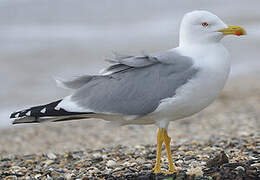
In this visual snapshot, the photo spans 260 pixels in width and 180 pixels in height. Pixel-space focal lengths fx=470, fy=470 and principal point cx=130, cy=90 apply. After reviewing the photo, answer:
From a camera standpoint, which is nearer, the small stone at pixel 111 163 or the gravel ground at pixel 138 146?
the gravel ground at pixel 138 146

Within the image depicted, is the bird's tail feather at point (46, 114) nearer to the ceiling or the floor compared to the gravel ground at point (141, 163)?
nearer to the ceiling

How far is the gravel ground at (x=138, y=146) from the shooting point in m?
4.58

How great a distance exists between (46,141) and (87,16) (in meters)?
13.6

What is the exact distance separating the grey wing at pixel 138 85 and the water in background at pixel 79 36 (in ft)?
18.3

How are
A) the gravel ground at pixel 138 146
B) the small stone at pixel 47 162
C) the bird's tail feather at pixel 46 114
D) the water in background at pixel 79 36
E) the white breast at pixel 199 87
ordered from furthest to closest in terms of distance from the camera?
the water in background at pixel 79 36 < the small stone at pixel 47 162 < the gravel ground at pixel 138 146 < the bird's tail feather at pixel 46 114 < the white breast at pixel 199 87

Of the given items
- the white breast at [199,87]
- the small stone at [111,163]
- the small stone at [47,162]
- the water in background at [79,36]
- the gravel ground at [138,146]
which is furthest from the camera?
the water in background at [79,36]

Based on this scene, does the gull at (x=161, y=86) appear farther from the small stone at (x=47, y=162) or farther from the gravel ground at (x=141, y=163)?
the small stone at (x=47, y=162)

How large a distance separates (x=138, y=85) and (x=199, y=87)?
559mm

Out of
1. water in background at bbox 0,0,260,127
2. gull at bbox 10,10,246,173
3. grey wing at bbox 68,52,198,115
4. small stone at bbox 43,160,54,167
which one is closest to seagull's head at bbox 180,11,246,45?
gull at bbox 10,10,246,173

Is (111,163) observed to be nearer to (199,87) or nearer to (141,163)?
(141,163)

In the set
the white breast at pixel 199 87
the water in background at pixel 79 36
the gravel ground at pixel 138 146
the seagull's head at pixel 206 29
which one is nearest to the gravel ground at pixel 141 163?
the gravel ground at pixel 138 146

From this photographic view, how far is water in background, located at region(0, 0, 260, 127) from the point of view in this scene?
12438 mm

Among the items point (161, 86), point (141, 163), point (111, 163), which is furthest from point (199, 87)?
point (111, 163)

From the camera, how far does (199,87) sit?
13.3 ft
